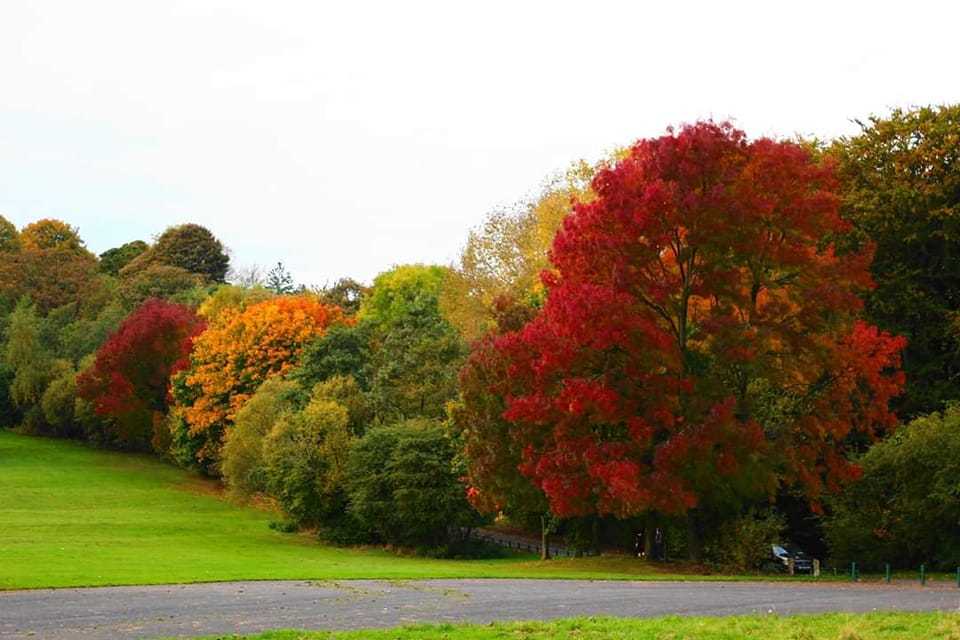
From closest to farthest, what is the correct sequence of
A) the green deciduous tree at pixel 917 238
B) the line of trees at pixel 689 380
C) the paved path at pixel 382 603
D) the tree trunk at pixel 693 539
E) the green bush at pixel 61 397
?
1. the paved path at pixel 382 603
2. the line of trees at pixel 689 380
3. the tree trunk at pixel 693 539
4. the green deciduous tree at pixel 917 238
5. the green bush at pixel 61 397

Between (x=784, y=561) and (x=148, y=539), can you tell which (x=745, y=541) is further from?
(x=148, y=539)

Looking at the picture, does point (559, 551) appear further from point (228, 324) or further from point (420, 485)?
point (228, 324)

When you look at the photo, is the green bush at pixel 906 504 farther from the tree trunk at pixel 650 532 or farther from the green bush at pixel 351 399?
the green bush at pixel 351 399

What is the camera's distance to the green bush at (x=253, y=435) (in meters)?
60.8

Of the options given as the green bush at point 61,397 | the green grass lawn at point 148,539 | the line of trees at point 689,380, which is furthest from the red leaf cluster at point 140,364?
the line of trees at point 689,380

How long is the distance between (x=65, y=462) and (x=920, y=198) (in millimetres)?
65844

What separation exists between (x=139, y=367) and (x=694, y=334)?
56.5 meters

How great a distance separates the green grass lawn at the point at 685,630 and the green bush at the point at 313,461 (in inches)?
1415

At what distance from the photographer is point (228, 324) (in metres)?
72.7

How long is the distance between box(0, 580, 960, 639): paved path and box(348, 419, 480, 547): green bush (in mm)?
19132

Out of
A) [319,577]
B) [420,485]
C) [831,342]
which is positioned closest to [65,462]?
[420,485]

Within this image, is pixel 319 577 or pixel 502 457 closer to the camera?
pixel 319 577

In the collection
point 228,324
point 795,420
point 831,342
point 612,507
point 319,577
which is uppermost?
point 228,324

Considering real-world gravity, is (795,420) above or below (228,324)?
below
